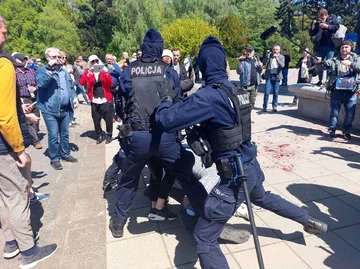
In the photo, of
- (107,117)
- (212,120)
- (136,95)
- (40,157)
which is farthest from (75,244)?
(107,117)

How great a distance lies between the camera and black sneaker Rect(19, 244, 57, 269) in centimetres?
282

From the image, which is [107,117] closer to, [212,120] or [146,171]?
[146,171]

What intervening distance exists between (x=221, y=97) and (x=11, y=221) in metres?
2.17

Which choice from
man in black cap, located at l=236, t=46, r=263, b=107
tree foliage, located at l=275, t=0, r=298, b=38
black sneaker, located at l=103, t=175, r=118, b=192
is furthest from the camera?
tree foliage, located at l=275, t=0, r=298, b=38

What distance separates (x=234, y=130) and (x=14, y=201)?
2049mm

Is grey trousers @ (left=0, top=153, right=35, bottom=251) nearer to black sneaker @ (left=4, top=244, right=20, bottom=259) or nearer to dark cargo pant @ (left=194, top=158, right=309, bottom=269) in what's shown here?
black sneaker @ (left=4, top=244, right=20, bottom=259)

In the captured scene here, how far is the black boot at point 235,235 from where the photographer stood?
2984 mm

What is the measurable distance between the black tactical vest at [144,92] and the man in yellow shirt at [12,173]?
1047mm

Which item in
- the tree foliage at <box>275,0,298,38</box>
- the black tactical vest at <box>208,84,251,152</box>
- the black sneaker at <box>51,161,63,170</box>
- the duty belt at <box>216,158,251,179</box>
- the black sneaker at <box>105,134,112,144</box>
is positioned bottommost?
the black sneaker at <box>105,134,112,144</box>

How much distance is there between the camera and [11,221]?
2.68 meters

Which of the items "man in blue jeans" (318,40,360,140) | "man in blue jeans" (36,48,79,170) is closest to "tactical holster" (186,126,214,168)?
"man in blue jeans" (36,48,79,170)

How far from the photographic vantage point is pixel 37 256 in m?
2.89

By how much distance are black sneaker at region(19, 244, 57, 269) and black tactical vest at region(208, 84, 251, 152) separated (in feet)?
6.63

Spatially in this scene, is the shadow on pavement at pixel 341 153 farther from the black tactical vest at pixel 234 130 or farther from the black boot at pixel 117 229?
the black boot at pixel 117 229
